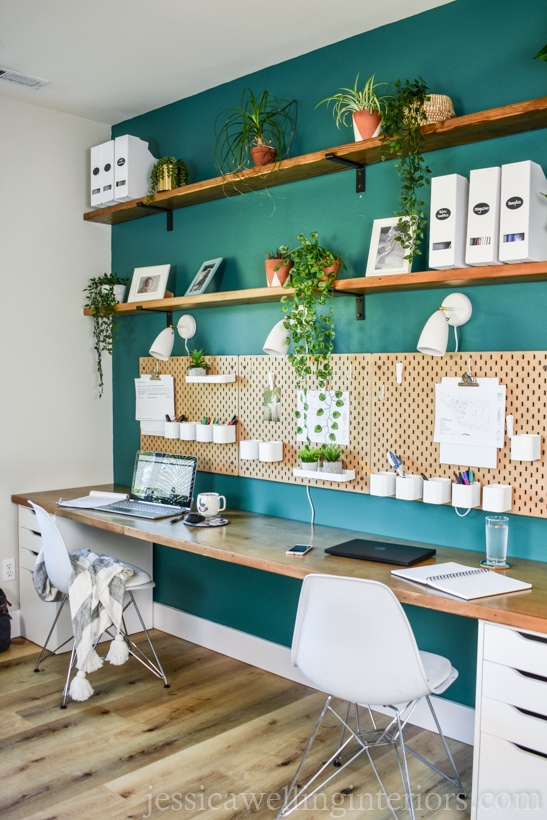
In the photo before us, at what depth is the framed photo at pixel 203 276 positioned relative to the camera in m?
3.46

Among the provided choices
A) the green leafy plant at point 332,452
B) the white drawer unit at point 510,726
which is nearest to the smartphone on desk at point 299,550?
the green leafy plant at point 332,452

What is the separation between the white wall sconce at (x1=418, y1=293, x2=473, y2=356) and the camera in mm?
2527

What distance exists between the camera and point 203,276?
3514 mm

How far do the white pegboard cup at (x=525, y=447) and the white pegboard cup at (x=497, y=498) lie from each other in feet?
0.38

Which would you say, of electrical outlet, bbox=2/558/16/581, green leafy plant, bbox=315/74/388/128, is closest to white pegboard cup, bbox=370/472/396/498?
green leafy plant, bbox=315/74/388/128

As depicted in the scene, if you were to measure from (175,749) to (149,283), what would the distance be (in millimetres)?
2234

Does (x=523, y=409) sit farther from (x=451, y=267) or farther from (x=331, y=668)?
(x=331, y=668)

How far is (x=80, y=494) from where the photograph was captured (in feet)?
12.6

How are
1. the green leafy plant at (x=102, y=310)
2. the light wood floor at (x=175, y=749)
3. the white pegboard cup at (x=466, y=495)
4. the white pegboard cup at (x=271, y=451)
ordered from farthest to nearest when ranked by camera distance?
the green leafy plant at (x=102, y=310) < the white pegboard cup at (x=271, y=451) < the white pegboard cup at (x=466, y=495) < the light wood floor at (x=175, y=749)

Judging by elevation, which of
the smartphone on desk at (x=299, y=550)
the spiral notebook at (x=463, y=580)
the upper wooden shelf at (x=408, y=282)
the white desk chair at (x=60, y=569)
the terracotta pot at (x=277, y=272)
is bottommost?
the white desk chair at (x=60, y=569)

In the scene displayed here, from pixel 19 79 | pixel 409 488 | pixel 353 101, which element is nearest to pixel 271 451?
pixel 409 488

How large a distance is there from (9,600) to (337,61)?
9.75 ft

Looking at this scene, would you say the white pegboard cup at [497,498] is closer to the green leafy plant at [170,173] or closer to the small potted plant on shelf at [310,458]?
the small potted plant on shelf at [310,458]

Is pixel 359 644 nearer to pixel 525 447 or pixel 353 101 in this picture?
pixel 525 447
